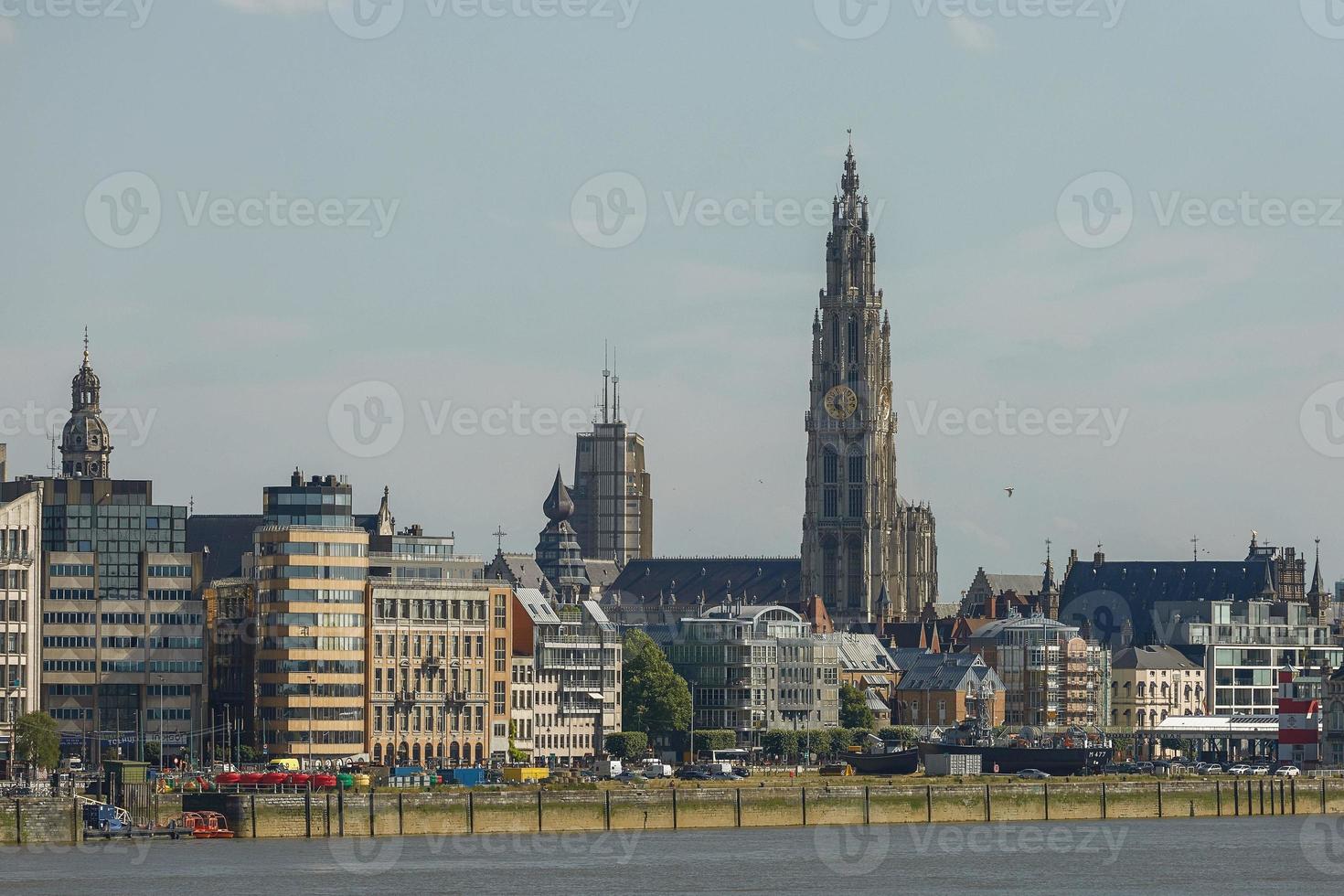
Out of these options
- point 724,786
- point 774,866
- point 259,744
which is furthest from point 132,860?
point 259,744

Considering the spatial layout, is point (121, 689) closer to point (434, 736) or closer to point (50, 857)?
point (434, 736)

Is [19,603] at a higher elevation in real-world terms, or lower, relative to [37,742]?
higher

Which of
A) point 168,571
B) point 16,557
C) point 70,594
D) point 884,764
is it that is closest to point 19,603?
point 16,557

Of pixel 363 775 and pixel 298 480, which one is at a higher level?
pixel 298 480

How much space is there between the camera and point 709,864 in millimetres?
128375

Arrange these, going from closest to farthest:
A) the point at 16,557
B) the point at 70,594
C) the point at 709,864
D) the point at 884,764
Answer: the point at 709,864, the point at 16,557, the point at 70,594, the point at 884,764

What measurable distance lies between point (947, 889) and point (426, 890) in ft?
66.0

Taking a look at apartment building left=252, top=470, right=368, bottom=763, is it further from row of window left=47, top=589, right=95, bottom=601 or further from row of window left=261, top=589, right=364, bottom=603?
row of window left=47, top=589, right=95, bottom=601

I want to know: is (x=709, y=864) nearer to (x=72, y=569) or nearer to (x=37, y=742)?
(x=37, y=742)

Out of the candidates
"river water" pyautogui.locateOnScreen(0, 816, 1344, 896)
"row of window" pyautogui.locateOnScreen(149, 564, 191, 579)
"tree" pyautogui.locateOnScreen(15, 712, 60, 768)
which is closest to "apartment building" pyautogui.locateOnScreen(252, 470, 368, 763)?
"row of window" pyautogui.locateOnScreen(149, 564, 191, 579)

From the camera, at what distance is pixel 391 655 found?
195 metres

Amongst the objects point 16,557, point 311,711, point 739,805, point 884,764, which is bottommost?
point 739,805

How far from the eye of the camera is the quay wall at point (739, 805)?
139 metres

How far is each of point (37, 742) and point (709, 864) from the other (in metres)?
51.7
